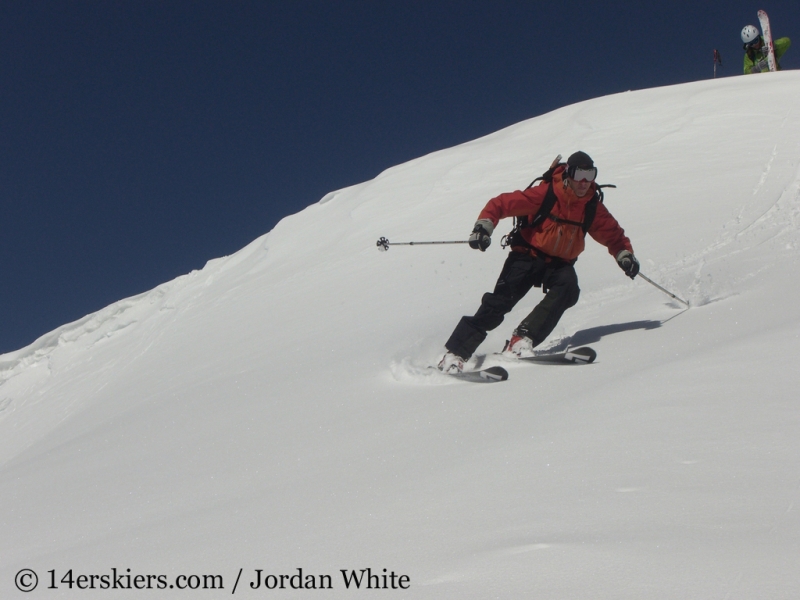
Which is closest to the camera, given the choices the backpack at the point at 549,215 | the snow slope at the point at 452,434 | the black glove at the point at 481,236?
the snow slope at the point at 452,434

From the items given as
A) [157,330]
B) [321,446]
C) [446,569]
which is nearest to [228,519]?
[321,446]

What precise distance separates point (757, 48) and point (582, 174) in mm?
13171

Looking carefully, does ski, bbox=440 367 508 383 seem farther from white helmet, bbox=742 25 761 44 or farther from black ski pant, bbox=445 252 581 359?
white helmet, bbox=742 25 761 44

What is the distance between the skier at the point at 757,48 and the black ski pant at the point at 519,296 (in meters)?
13.0

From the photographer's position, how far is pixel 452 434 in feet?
9.30

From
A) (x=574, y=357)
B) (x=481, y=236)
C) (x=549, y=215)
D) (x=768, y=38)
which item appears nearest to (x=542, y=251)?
(x=549, y=215)

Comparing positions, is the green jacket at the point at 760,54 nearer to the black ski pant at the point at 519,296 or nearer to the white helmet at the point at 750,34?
the white helmet at the point at 750,34

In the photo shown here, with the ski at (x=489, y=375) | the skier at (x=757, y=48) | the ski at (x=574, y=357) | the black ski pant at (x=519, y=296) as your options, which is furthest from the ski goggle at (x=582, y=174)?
the skier at (x=757, y=48)

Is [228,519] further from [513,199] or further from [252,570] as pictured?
[513,199]

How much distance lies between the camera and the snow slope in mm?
1685

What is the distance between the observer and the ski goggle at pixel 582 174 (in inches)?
166

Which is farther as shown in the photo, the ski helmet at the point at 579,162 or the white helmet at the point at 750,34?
the white helmet at the point at 750,34

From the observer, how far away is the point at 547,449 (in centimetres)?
234

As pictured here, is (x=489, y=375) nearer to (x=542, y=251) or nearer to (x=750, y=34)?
(x=542, y=251)
